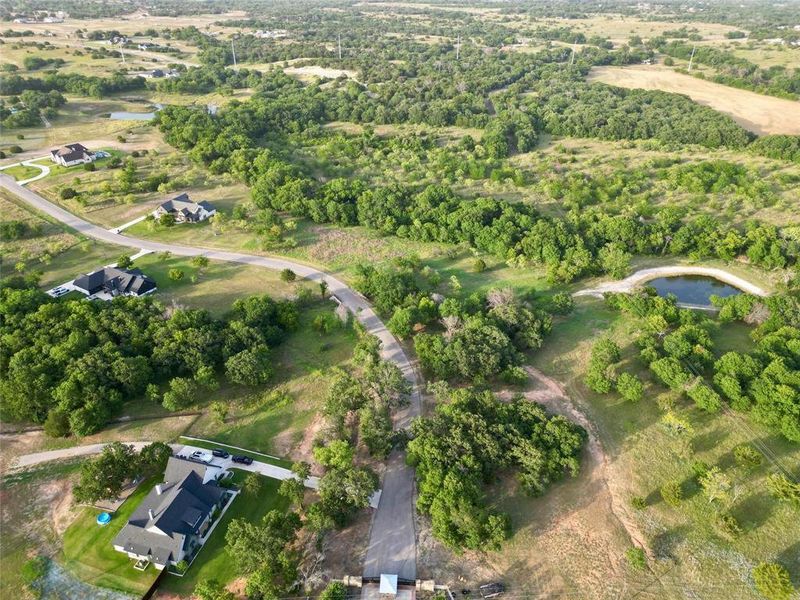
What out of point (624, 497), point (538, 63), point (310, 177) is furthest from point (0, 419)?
point (538, 63)

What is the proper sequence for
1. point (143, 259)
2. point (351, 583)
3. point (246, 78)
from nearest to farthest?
1. point (351, 583)
2. point (143, 259)
3. point (246, 78)

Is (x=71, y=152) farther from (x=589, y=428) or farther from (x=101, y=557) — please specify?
(x=589, y=428)

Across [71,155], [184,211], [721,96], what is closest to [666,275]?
[184,211]

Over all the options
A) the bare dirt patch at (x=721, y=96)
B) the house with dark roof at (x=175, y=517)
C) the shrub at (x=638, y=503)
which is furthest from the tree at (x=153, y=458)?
the bare dirt patch at (x=721, y=96)

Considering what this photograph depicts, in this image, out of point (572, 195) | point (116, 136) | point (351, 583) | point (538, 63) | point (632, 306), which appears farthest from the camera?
point (538, 63)

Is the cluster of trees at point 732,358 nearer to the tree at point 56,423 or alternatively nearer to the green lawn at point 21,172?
the tree at point 56,423

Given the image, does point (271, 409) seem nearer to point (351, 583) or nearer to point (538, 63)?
point (351, 583)
